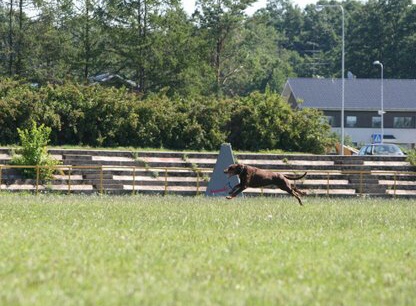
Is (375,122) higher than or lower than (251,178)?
higher

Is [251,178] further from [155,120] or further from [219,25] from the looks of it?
[219,25]

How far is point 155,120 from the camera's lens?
51562 millimetres

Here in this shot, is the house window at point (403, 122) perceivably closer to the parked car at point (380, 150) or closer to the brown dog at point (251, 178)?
the parked car at point (380, 150)

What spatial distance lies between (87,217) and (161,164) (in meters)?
22.4

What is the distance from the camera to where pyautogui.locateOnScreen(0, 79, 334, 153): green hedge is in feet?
159

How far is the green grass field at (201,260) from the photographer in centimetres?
1148

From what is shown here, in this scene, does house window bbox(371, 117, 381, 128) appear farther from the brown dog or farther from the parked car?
the brown dog

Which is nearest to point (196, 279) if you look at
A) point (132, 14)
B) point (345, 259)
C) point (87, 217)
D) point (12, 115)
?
point (345, 259)

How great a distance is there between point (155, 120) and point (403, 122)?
5371 cm

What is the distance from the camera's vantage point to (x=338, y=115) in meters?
99.2

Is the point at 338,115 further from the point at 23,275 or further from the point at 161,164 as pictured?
the point at 23,275

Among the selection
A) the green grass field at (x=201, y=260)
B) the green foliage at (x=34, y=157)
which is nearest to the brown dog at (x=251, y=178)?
the green grass field at (x=201, y=260)

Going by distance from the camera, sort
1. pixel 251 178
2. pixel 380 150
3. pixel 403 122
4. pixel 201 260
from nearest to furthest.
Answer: pixel 201 260 < pixel 251 178 < pixel 380 150 < pixel 403 122

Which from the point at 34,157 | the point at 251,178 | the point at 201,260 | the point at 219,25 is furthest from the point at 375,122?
the point at 201,260
